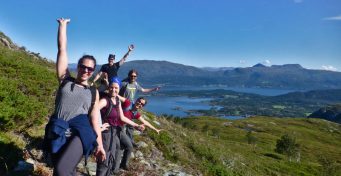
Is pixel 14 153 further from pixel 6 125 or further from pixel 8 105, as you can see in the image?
pixel 8 105

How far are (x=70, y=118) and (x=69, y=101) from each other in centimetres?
29

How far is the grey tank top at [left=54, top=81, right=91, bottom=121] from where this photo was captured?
574cm

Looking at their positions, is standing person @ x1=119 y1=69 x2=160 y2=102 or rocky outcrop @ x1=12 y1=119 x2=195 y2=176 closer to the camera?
rocky outcrop @ x1=12 y1=119 x2=195 y2=176

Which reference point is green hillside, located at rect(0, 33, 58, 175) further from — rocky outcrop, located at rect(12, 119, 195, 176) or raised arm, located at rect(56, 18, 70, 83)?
raised arm, located at rect(56, 18, 70, 83)

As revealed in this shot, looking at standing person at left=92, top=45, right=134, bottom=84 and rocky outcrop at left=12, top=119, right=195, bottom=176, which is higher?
standing person at left=92, top=45, right=134, bottom=84

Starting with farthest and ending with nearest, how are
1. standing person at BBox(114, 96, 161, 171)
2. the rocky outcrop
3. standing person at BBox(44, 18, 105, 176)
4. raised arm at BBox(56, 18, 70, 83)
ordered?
standing person at BBox(114, 96, 161, 171) → the rocky outcrop → raised arm at BBox(56, 18, 70, 83) → standing person at BBox(44, 18, 105, 176)

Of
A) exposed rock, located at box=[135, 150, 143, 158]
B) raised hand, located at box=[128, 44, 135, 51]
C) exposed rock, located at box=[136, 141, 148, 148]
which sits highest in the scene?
raised hand, located at box=[128, 44, 135, 51]

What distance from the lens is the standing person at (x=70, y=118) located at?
5.62 m

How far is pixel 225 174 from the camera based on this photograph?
15773 millimetres

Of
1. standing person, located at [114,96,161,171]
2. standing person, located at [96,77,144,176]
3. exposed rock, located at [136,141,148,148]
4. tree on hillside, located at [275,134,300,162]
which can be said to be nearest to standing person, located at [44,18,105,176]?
standing person, located at [96,77,144,176]

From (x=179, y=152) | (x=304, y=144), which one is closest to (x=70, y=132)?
Result: (x=179, y=152)

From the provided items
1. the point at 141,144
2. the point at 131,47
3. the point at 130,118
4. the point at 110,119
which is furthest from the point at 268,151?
the point at 110,119

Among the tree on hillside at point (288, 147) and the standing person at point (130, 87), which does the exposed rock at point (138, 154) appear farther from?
the tree on hillside at point (288, 147)

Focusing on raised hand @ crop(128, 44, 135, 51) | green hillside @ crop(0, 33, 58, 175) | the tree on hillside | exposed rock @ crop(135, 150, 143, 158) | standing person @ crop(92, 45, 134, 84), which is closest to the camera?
green hillside @ crop(0, 33, 58, 175)
